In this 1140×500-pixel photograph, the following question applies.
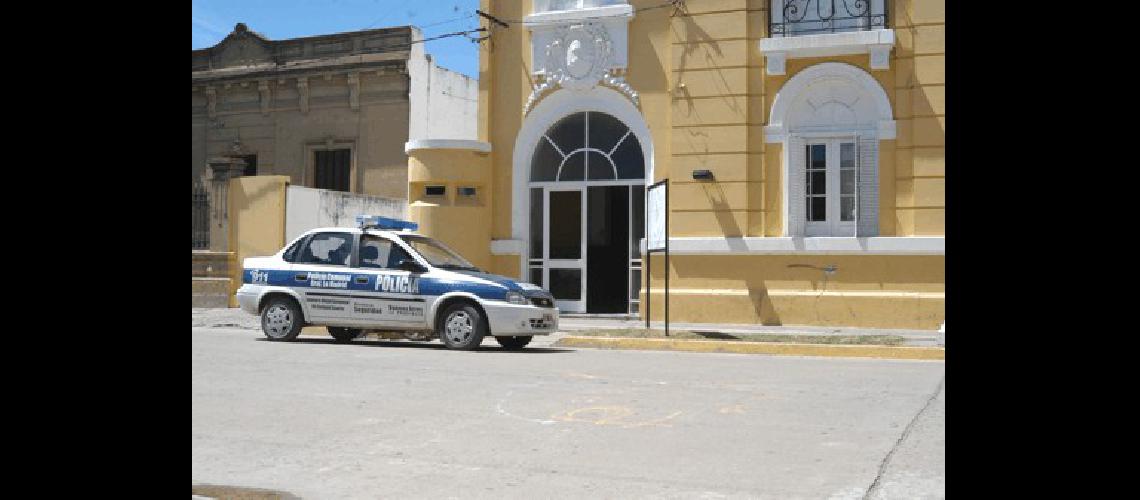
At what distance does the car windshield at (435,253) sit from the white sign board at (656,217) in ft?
10.1

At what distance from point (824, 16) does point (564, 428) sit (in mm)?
12388

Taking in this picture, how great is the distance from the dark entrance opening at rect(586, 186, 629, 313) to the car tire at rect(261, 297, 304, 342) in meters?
6.54

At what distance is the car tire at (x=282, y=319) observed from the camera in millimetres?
15242

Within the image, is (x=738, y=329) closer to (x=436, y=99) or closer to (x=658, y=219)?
(x=658, y=219)

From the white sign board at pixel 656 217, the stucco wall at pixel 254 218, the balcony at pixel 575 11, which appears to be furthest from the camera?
the stucco wall at pixel 254 218

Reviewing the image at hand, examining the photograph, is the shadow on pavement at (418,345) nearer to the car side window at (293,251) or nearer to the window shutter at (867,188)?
the car side window at (293,251)

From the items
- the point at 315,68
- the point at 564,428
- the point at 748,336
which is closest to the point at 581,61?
the point at 748,336

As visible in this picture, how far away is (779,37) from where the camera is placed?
18.5 meters

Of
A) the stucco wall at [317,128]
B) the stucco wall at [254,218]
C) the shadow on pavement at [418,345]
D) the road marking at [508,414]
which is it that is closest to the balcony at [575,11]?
the stucco wall at [254,218]

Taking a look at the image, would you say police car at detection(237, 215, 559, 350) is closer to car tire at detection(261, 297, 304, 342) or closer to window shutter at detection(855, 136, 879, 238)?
car tire at detection(261, 297, 304, 342)
